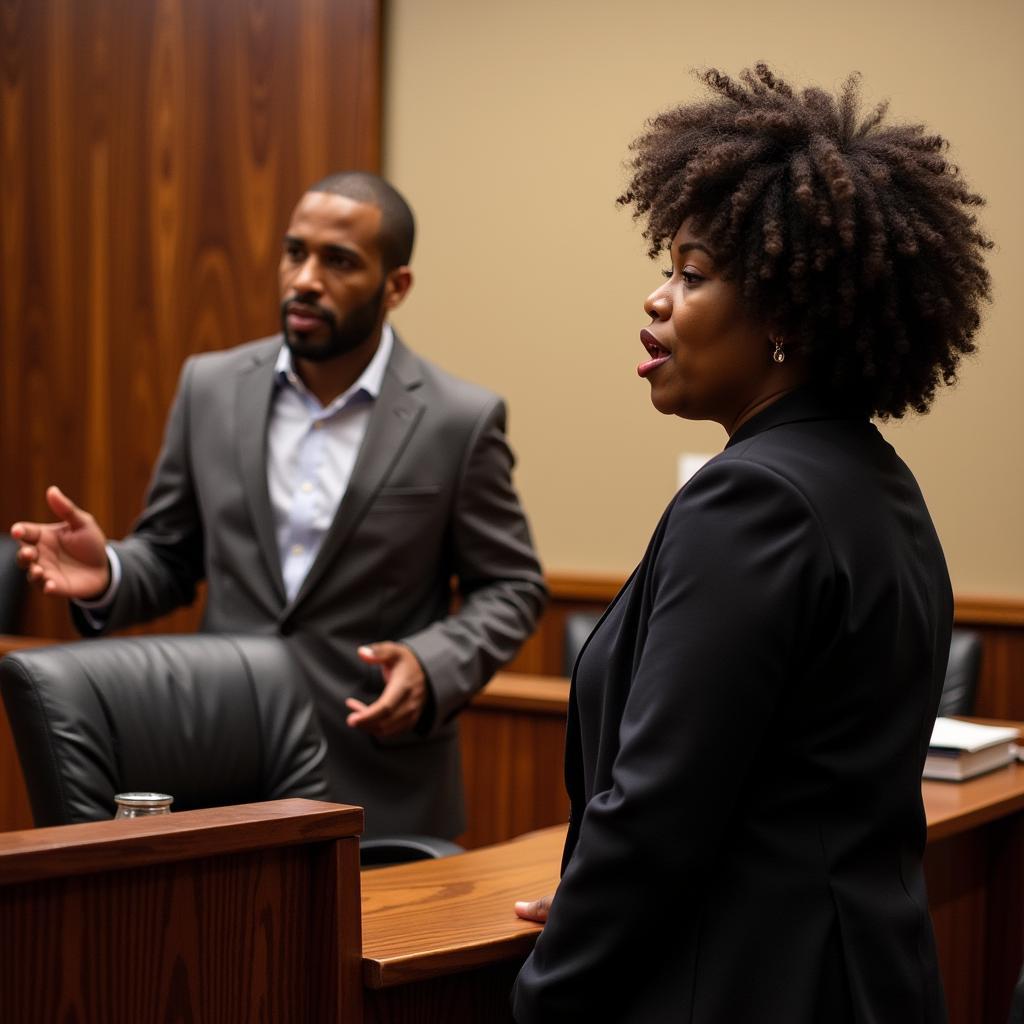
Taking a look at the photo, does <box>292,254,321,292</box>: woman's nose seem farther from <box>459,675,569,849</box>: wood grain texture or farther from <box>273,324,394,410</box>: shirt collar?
<box>459,675,569,849</box>: wood grain texture

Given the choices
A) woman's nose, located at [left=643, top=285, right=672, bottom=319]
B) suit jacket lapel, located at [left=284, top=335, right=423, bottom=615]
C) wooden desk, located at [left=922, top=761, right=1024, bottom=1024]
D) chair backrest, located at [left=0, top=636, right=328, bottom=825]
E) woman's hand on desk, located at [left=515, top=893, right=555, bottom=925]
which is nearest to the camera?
woman's nose, located at [left=643, top=285, right=672, bottom=319]

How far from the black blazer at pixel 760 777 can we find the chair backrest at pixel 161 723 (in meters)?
0.95

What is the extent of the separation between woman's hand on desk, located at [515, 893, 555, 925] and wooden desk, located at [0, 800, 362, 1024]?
0.26 meters

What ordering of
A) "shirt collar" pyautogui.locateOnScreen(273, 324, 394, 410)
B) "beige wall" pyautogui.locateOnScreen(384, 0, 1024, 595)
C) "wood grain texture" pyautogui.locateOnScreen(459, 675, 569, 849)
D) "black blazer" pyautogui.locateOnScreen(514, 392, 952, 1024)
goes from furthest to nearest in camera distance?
"beige wall" pyautogui.locateOnScreen(384, 0, 1024, 595) → "wood grain texture" pyautogui.locateOnScreen(459, 675, 569, 849) → "shirt collar" pyautogui.locateOnScreen(273, 324, 394, 410) → "black blazer" pyautogui.locateOnScreen(514, 392, 952, 1024)

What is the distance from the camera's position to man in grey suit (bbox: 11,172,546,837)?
9.07 ft

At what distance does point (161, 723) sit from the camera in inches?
87.2

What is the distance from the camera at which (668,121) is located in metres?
1.53

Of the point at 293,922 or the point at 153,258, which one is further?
the point at 153,258

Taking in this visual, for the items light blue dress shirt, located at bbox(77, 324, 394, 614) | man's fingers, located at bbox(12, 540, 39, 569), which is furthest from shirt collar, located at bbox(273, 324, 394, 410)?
man's fingers, located at bbox(12, 540, 39, 569)

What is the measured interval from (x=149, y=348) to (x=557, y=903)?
13.2 ft

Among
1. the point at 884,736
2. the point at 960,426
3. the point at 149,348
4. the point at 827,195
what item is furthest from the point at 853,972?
the point at 149,348

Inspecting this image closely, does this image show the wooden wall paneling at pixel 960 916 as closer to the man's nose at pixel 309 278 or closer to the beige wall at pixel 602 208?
the man's nose at pixel 309 278

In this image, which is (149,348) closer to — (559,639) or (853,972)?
(559,639)

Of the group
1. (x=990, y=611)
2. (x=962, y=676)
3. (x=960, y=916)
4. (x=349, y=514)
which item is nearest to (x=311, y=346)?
(x=349, y=514)
